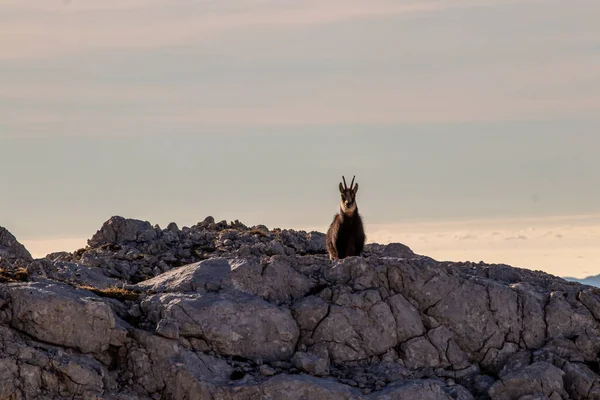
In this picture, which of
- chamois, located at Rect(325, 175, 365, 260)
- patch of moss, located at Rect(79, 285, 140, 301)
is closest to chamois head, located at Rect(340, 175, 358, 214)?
chamois, located at Rect(325, 175, 365, 260)

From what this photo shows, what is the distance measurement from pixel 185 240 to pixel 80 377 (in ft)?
69.9

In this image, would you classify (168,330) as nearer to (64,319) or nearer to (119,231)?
(64,319)

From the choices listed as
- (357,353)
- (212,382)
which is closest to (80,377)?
(212,382)

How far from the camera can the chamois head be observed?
41062 millimetres

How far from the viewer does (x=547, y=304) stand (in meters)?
34.9

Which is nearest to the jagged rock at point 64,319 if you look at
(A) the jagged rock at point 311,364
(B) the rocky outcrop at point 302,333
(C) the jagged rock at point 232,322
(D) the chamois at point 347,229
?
(B) the rocky outcrop at point 302,333

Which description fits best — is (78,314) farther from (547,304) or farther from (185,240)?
(185,240)

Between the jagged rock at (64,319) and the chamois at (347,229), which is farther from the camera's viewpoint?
the chamois at (347,229)

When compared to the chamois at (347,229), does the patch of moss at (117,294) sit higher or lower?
lower

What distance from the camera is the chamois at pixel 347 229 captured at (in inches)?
1607

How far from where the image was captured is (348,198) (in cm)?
4116

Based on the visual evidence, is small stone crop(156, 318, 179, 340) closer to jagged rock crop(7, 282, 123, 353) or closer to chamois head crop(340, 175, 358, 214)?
jagged rock crop(7, 282, 123, 353)

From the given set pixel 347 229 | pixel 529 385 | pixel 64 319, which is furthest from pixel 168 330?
pixel 347 229

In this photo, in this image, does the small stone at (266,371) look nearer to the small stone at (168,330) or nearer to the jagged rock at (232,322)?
the jagged rock at (232,322)
